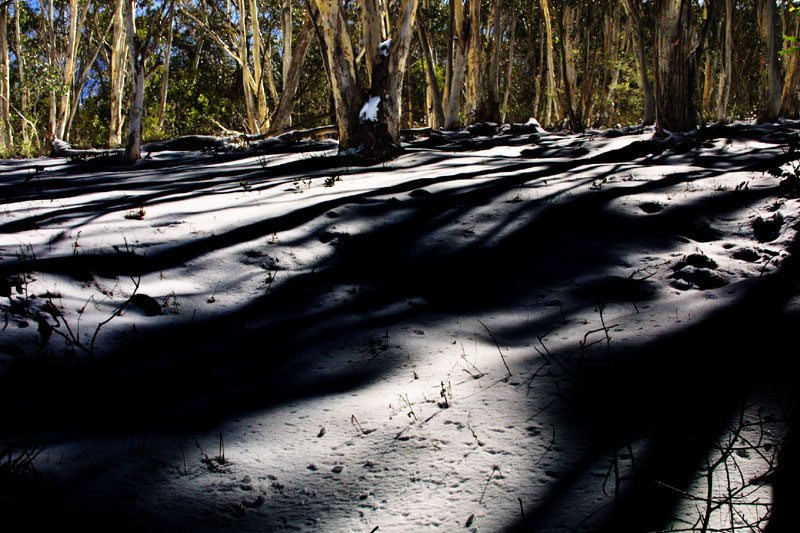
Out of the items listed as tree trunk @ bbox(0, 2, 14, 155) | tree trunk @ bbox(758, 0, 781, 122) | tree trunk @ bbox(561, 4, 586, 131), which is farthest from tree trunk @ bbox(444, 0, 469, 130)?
tree trunk @ bbox(0, 2, 14, 155)

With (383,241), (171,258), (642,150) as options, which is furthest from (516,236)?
(642,150)

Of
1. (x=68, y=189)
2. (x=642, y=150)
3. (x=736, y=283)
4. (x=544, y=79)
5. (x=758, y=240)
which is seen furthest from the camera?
(x=544, y=79)

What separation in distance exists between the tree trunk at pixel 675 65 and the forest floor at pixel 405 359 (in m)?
3.01

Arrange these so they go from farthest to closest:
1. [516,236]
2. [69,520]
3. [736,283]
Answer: [516,236]
[736,283]
[69,520]

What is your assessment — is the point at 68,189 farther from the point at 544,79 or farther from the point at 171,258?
the point at 544,79

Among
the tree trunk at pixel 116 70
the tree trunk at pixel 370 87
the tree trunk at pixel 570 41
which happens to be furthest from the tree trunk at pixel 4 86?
the tree trunk at pixel 570 41

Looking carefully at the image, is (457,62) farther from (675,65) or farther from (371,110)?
(371,110)

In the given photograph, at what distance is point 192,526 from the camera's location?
4.44ft

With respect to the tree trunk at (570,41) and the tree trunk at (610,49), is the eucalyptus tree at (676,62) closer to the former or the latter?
the tree trunk at (570,41)

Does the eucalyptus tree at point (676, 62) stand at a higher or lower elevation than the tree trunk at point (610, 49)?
lower

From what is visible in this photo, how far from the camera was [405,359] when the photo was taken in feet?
7.36

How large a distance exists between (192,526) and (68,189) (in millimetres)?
5813

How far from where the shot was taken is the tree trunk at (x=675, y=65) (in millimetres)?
7008

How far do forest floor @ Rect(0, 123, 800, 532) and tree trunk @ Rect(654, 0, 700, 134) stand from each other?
9.87ft
